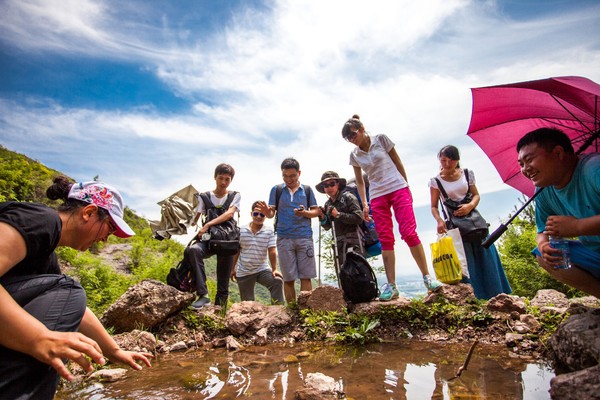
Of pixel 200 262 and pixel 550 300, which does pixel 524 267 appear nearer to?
pixel 550 300

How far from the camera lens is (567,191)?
8.56 ft

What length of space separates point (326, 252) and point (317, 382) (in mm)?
10245

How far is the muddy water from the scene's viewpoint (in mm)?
2496

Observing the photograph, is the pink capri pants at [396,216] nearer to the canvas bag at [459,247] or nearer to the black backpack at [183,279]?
the canvas bag at [459,247]

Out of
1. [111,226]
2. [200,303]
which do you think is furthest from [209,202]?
[111,226]

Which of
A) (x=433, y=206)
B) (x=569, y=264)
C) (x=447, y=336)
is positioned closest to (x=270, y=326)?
(x=447, y=336)

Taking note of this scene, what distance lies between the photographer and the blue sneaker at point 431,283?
4535mm

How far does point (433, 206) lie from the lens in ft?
17.1

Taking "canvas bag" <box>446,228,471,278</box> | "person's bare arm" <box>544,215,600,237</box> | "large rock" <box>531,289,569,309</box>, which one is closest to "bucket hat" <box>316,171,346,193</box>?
"canvas bag" <box>446,228,471,278</box>

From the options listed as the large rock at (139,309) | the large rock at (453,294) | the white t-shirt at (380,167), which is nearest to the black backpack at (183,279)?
the large rock at (139,309)

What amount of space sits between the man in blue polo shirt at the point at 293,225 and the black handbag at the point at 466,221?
1.91 meters

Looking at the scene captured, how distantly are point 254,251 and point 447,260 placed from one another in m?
3.16

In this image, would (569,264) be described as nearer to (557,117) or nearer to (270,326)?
(557,117)

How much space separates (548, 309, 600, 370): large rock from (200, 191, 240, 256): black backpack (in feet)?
12.8
